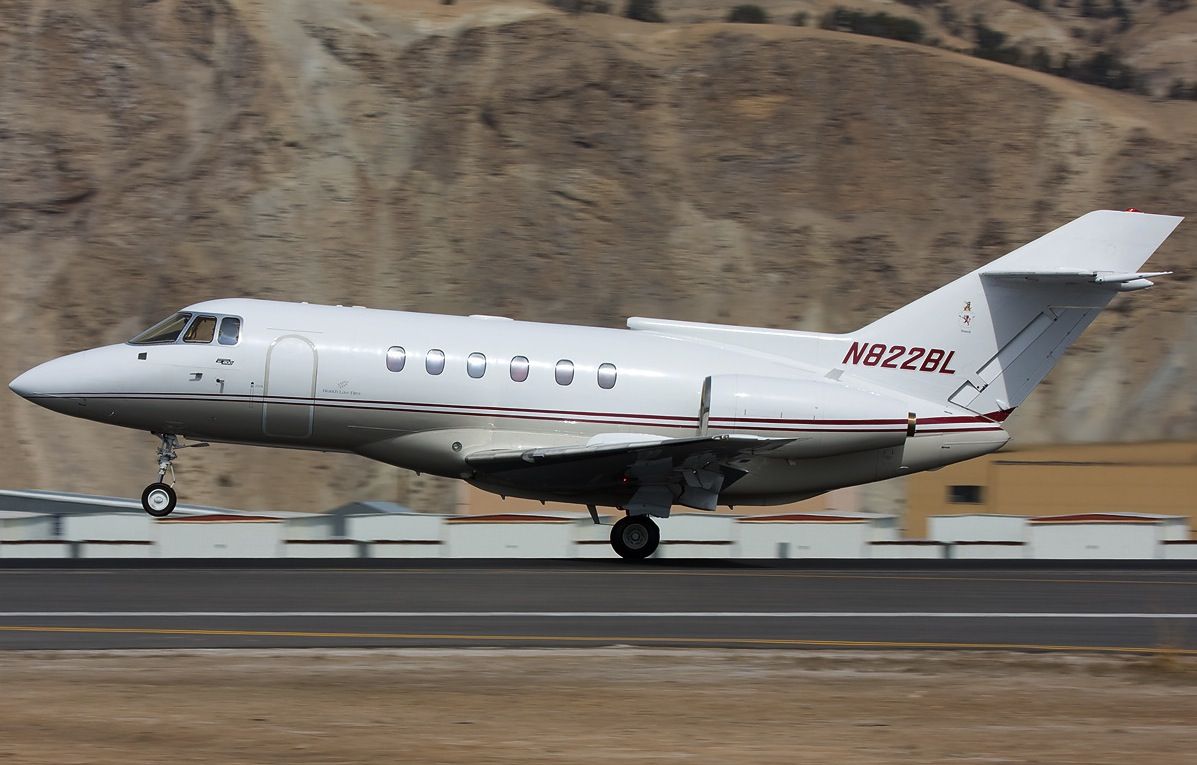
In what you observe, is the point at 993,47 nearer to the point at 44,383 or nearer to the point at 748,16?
the point at 748,16

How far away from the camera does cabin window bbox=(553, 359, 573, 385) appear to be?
813 inches

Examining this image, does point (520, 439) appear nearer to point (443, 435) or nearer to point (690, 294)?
point (443, 435)

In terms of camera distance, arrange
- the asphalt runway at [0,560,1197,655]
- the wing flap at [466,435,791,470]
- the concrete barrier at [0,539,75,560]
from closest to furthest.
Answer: the asphalt runway at [0,560,1197,655] → the wing flap at [466,435,791,470] → the concrete barrier at [0,539,75,560]

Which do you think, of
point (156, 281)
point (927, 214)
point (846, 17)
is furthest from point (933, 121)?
point (156, 281)

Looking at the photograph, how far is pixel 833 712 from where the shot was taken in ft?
32.1

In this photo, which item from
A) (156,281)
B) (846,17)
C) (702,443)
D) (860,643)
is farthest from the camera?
(846,17)

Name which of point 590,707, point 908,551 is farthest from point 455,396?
point 590,707

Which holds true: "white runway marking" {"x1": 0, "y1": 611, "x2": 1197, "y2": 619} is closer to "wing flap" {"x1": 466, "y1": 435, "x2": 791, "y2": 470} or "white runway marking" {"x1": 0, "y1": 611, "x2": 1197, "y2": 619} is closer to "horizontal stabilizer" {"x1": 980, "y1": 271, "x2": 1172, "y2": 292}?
"wing flap" {"x1": 466, "y1": 435, "x2": 791, "y2": 470}

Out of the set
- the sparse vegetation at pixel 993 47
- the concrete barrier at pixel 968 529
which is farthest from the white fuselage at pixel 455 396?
the sparse vegetation at pixel 993 47

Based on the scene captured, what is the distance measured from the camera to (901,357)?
71.6 feet

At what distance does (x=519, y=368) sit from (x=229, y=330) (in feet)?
13.8

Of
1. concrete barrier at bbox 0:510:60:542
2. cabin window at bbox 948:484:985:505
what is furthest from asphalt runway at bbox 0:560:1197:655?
cabin window at bbox 948:484:985:505

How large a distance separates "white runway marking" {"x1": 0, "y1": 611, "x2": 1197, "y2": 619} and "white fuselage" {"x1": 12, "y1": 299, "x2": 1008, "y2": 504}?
230 inches

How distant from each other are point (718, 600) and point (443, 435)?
5844 mm
